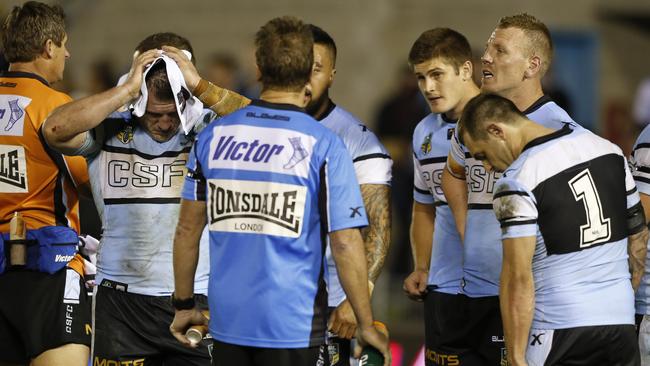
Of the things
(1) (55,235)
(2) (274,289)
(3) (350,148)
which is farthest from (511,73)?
(1) (55,235)

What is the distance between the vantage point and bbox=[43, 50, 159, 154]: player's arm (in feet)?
20.2

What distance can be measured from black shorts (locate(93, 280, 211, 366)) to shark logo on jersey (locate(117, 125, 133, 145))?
2.50ft

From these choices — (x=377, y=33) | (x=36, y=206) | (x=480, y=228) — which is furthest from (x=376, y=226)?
(x=377, y=33)

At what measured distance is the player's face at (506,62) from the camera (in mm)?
6559

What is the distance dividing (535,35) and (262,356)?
7.79ft

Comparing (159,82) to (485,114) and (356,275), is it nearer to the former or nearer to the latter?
(356,275)

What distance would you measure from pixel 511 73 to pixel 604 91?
10.6 meters

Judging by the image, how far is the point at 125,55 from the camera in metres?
16.8

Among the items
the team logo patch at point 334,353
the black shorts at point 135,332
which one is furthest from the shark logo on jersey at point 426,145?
the black shorts at point 135,332

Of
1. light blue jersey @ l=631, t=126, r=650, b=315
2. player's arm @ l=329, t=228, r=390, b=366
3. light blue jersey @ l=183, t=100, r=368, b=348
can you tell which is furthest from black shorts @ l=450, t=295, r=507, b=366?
light blue jersey @ l=183, t=100, r=368, b=348

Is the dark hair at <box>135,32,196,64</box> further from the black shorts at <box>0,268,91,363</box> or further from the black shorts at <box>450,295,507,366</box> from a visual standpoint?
the black shorts at <box>450,295,507,366</box>

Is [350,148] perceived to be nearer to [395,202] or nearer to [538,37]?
[538,37]

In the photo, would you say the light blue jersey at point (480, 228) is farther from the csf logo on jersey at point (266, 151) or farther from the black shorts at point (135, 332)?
the black shorts at point (135, 332)

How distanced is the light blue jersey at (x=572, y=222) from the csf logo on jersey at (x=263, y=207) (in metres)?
0.92
